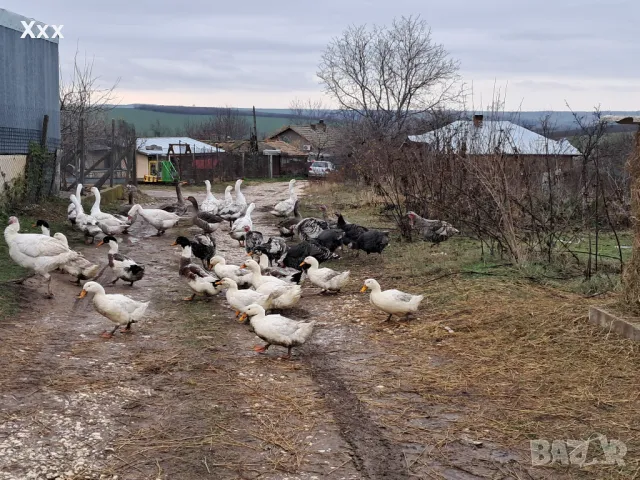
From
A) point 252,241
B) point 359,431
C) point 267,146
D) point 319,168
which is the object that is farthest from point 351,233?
point 267,146

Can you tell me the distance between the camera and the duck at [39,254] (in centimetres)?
1004

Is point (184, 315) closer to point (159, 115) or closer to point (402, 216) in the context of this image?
point (402, 216)

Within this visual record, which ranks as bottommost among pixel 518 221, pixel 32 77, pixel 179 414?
pixel 179 414

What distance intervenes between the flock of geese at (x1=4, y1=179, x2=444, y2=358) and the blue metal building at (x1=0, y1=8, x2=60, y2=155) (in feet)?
11.5

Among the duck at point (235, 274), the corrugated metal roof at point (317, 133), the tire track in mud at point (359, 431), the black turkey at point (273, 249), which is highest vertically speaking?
the corrugated metal roof at point (317, 133)

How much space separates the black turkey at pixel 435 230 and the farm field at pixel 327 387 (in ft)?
12.8

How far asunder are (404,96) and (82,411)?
137 ft

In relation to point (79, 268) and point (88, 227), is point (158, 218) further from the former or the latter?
point (79, 268)

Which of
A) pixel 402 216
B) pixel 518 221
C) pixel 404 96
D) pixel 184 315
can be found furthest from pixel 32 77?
pixel 404 96

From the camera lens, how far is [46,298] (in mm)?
9844

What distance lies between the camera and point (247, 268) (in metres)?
10.8

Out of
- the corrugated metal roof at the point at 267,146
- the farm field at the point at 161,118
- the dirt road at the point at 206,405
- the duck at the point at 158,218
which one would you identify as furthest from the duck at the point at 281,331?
the farm field at the point at 161,118

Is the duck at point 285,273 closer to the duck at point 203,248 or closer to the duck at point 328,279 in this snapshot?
the duck at point 328,279

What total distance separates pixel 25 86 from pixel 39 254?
10307 mm
